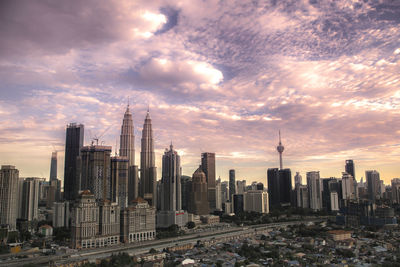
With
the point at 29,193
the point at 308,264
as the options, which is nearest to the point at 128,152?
the point at 29,193

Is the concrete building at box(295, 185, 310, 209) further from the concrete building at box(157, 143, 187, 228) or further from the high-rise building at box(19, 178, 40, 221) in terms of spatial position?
the high-rise building at box(19, 178, 40, 221)

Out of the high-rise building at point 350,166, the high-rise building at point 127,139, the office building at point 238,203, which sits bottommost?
the office building at point 238,203

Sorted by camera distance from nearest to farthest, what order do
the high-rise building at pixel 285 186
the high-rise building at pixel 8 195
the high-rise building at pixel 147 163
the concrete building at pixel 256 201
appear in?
the high-rise building at pixel 8 195, the concrete building at pixel 256 201, the high-rise building at pixel 147 163, the high-rise building at pixel 285 186

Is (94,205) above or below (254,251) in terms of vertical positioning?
above

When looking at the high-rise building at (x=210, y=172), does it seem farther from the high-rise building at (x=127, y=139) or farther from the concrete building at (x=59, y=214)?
the concrete building at (x=59, y=214)

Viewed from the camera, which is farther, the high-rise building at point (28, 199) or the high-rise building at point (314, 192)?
the high-rise building at point (314, 192)

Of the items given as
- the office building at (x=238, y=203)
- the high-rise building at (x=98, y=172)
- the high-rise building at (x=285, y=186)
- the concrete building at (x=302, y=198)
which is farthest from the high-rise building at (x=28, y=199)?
the concrete building at (x=302, y=198)

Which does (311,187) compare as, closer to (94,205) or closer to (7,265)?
(94,205)

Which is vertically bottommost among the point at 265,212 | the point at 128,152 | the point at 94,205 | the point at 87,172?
the point at 265,212
